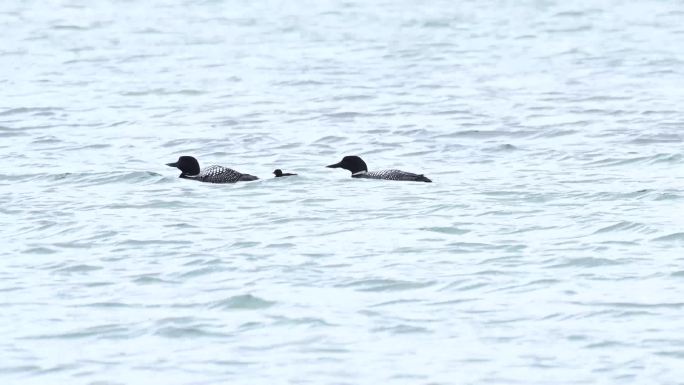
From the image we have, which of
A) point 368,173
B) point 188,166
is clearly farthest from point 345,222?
point 188,166

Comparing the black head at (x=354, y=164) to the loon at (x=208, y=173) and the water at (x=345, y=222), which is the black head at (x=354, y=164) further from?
the loon at (x=208, y=173)

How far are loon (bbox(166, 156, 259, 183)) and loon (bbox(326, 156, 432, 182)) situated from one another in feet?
3.52

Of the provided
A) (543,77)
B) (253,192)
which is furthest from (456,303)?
(543,77)

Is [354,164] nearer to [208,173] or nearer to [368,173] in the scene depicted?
[368,173]

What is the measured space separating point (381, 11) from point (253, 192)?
28310 mm

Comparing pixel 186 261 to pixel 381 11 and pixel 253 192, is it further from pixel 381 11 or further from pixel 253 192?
pixel 381 11

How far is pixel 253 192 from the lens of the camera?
16797 mm

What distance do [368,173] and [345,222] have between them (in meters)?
2.57

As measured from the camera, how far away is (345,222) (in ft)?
49.5

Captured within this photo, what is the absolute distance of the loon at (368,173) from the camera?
1719 centimetres

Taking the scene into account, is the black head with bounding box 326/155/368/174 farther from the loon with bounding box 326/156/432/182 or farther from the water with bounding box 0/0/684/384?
the water with bounding box 0/0/684/384

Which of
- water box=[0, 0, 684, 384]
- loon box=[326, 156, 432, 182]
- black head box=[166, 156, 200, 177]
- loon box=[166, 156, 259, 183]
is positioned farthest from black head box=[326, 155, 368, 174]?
black head box=[166, 156, 200, 177]

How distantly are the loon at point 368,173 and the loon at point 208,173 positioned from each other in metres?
1.07

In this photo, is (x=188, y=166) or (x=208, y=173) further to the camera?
(x=188, y=166)
